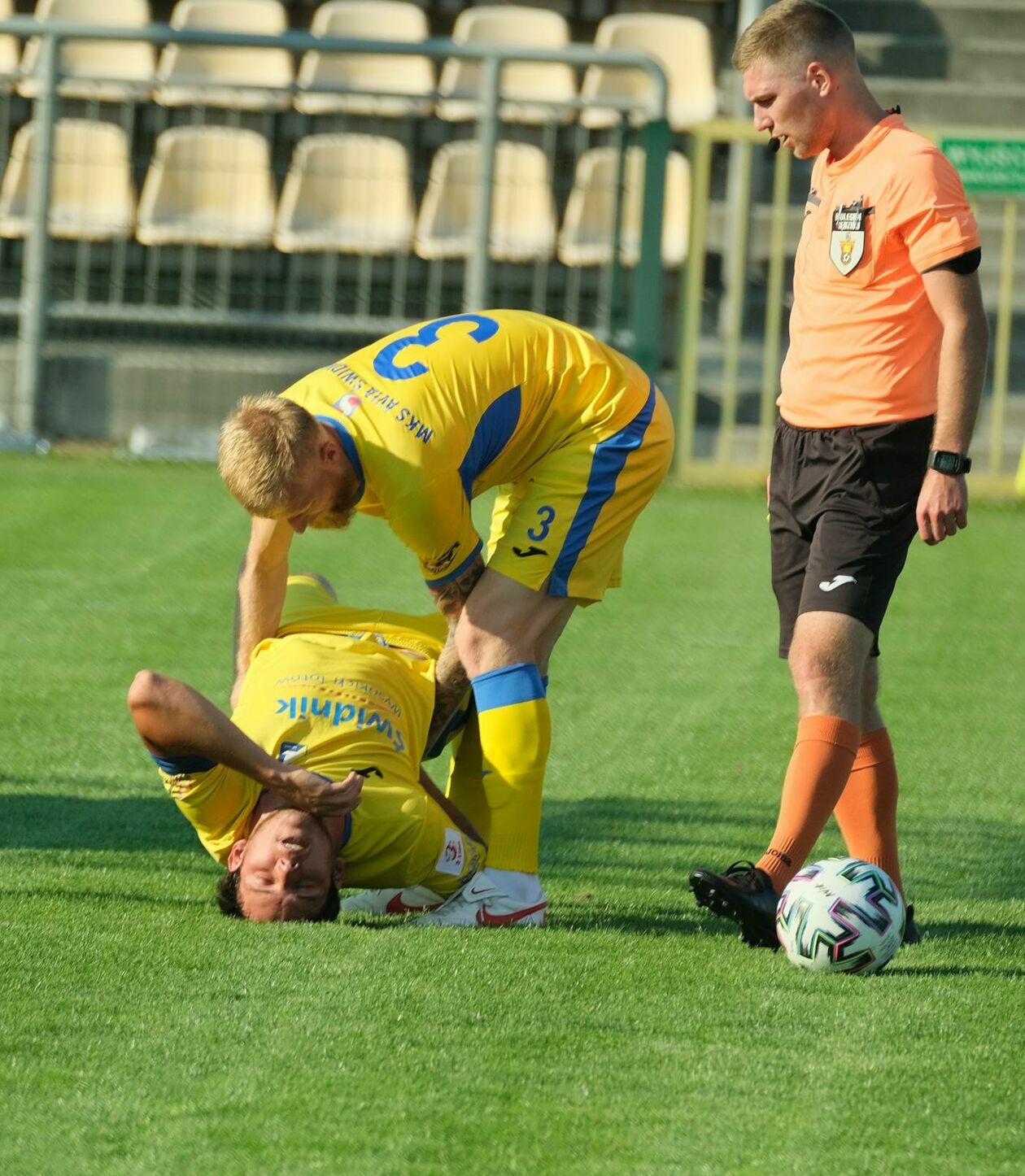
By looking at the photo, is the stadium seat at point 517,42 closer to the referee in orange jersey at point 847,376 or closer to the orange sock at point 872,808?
the referee in orange jersey at point 847,376

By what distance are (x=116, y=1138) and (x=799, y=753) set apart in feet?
6.35

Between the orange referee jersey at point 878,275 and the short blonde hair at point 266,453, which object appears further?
the orange referee jersey at point 878,275

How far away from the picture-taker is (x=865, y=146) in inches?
185

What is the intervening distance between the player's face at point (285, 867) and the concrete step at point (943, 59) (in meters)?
10.9

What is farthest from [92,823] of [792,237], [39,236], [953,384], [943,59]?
[943,59]

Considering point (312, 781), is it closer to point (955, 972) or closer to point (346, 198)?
point (955, 972)

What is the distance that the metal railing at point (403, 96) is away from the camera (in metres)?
11.8

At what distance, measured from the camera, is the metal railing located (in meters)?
11.8

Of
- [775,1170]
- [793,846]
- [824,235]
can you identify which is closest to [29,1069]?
[775,1170]

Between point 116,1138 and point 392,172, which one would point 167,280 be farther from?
point 116,1138

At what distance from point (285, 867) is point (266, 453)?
100 centimetres

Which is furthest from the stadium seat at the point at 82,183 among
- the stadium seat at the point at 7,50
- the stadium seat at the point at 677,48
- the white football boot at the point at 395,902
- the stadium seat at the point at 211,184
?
the white football boot at the point at 395,902

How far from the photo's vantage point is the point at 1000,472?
39.8ft

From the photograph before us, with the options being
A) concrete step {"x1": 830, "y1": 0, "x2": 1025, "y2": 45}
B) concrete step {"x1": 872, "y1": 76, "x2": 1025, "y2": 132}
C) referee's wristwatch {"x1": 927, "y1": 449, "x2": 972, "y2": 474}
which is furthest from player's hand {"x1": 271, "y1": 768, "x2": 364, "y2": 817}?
concrete step {"x1": 830, "y1": 0, "x2": 1025, "y2": 45}
